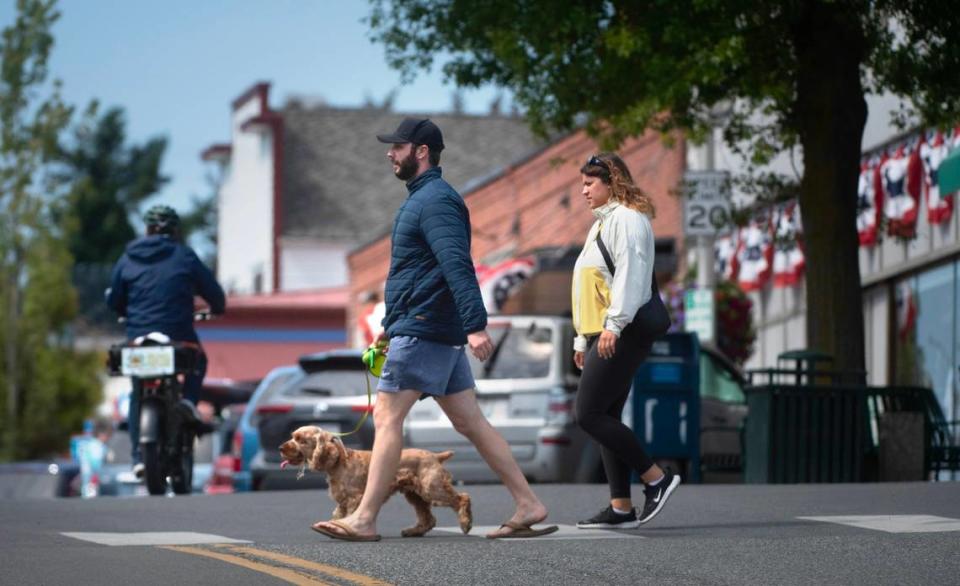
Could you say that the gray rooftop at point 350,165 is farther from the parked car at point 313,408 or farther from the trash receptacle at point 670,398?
the trash receptacle at point 670,398

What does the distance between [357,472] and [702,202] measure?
13.4 m

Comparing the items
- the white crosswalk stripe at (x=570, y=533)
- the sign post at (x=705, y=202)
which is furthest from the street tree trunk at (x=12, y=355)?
the white crosswalk stripe at (x=570, y=533)

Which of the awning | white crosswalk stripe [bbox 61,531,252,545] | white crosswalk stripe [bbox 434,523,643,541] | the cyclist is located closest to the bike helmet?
the cyclist

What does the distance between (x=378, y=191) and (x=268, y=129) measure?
384cm

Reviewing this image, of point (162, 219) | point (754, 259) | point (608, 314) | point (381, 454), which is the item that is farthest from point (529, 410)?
point (754, 259)

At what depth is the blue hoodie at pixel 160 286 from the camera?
15945 mm

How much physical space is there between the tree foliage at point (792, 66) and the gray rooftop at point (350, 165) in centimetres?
4695

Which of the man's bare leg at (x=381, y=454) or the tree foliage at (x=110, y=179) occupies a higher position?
the tree foliage at (x=110, y=179)

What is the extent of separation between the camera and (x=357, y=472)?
11070mm

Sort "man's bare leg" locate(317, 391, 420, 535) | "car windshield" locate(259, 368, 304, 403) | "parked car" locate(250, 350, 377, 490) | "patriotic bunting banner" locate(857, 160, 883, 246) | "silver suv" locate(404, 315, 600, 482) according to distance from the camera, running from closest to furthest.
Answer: "man's bare leg" locate(317, 391, 420, 535)
"silver suv" locate(404, 315, 600, 482)
"parked car" locate(250, 350, 377, 490)
"car windshield" locate(259, 368, 304, 403)
"patriotic bunting banner" locate(857, 160, 883, 246)

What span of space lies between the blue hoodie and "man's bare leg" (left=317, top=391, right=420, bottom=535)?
18.3 feet

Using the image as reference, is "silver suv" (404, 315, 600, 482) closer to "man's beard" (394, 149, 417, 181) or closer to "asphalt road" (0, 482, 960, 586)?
"asphalt road" (0, 482, 960, 586)

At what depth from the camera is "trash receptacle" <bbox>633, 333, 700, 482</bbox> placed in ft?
62.7

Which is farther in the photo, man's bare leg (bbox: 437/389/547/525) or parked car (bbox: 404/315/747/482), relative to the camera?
parked car (bbox: 404/315/747/482)
